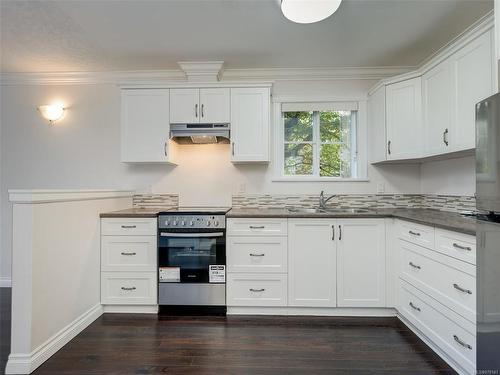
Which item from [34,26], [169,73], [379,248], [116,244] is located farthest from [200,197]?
[34,26]

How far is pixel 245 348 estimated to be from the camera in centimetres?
199

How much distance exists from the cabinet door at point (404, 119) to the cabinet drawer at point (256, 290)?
168 cm

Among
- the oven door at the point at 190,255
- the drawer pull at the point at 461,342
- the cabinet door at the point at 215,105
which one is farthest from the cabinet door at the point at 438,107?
the oven door at the point at 190,255

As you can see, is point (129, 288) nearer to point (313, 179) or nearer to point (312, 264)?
point (312, 264)

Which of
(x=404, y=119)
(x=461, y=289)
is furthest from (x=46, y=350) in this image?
(x=404, y=119)

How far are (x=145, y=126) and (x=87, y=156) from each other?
0.96 metres

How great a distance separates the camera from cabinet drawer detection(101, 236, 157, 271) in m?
2.54

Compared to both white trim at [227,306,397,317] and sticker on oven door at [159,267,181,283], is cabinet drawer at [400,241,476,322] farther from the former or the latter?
sticker on oven door at [159,267,181,283]

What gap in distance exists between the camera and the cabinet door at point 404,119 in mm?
2586

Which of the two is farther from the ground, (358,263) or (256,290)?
(358,263)

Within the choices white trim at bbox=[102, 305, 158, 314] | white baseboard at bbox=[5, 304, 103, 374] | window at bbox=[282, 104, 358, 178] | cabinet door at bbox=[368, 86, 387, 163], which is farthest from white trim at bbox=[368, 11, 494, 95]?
white baseboard at bbox=[5, 304, 103, 374]

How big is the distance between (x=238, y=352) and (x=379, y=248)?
4.83ft

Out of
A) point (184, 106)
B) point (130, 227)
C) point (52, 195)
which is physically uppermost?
point (184, 106)

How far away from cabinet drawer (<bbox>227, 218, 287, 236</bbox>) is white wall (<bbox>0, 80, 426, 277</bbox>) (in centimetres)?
73
